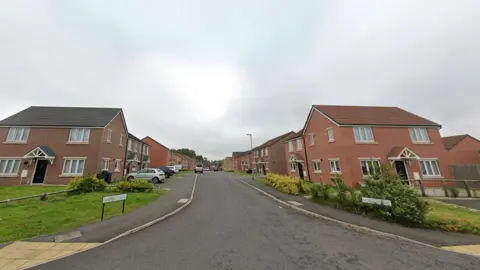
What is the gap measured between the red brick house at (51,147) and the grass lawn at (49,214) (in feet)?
31.9

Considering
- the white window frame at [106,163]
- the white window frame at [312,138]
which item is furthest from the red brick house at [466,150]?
the white window frame at [106,163]

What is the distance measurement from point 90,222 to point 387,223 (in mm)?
13195

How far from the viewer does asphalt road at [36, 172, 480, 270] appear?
4898mm

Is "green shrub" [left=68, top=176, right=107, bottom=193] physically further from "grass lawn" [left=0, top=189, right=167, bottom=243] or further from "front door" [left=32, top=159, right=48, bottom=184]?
"front door" [left=32, top=159, right=48, bottom=184]

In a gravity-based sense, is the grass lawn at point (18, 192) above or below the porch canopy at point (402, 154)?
below

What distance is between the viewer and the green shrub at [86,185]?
1503 cm

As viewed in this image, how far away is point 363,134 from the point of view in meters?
20.4

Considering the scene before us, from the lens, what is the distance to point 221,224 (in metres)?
8.35

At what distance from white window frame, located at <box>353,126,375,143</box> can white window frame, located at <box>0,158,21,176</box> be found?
1459 inches

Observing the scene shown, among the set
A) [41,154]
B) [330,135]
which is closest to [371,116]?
[330,135]

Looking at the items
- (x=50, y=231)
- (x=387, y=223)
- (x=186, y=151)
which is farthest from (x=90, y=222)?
(x=186, y=151)

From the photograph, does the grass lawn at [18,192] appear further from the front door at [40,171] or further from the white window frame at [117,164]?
the white window frame at [117,164]

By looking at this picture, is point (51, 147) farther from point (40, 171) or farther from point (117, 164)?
point (117, 164)

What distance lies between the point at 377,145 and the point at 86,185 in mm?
28054
